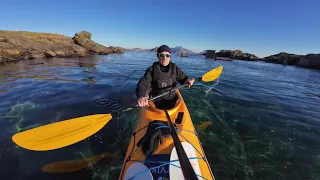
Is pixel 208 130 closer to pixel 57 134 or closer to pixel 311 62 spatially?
pixel 57 134

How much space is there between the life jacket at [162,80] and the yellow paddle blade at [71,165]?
266 centimetres

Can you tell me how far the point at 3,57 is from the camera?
24453 millimetres

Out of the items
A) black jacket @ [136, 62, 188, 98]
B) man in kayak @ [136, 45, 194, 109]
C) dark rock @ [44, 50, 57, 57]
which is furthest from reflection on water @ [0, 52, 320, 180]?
dark rock @ [44, 50, 57, 57]

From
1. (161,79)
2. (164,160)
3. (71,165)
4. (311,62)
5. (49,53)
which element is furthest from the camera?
(311,62)

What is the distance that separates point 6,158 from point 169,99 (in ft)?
16.9

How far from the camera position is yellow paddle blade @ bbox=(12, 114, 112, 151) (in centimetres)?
337

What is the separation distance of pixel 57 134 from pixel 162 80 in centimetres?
328

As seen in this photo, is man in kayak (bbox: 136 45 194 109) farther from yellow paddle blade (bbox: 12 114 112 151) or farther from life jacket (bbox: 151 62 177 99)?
yellow paddle blade (bbox: 12 114 112 151)

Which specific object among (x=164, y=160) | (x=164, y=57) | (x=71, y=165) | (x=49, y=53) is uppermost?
(x=49, y=53)

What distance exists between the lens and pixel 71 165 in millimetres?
4270

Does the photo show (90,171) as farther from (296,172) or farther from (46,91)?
(46,91)

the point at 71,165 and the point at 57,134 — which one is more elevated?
the point at 57,134

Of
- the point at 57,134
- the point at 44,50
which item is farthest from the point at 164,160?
the point at 44,50

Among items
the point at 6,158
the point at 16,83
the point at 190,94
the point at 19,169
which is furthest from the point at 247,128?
the point at 16,83
